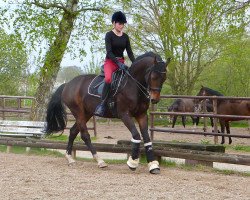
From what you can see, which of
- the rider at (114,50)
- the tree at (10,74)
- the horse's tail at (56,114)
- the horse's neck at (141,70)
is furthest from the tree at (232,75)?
the horse's neck at (141,70)

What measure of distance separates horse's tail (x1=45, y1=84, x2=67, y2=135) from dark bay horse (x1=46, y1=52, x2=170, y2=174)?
0.58 ft

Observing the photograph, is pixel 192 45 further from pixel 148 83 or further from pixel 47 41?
pixel 148 83

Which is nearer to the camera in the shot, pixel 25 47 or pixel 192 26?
pixel 25 47

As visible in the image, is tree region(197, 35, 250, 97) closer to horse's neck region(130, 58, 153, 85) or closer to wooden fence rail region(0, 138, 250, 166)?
wooden fence rail region(0, 138, 250, 166)

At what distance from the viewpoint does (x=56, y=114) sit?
9.56 meters

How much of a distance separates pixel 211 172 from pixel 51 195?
314 cm

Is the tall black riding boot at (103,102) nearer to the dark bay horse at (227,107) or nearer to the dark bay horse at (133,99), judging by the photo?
the dark bay horse at (133,99)

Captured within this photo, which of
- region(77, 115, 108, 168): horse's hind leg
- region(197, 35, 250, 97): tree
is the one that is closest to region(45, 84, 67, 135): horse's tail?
region(77, 115, 108, 168): horse's hind leg

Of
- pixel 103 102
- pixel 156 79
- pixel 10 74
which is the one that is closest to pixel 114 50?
pixel 103 102

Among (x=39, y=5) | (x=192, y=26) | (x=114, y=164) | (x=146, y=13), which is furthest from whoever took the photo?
(x=146, y=13)

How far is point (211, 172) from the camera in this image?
300 inches

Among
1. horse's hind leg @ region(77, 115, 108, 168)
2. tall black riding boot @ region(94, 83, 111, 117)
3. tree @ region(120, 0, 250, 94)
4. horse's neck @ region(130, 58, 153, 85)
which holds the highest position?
tree @ region(120, 0, 250, 94)

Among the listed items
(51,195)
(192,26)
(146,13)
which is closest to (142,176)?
(51,195)

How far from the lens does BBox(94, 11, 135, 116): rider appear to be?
775 centimetres
